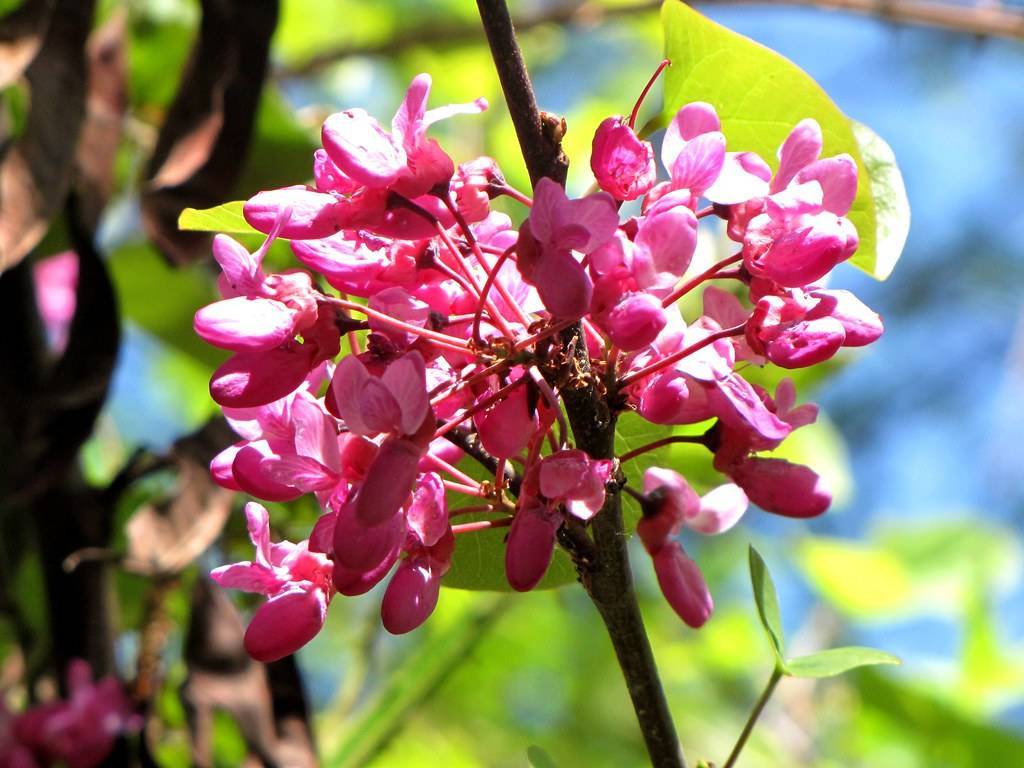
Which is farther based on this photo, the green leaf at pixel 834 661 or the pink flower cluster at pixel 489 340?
the green leaf at pixel 834 661

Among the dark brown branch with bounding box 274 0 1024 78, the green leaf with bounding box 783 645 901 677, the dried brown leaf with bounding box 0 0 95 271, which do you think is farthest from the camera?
the dark brown branch with bounding box 274 0 1024 78

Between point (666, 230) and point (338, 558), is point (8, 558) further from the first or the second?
point (666, 230)

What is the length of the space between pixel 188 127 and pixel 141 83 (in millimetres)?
688

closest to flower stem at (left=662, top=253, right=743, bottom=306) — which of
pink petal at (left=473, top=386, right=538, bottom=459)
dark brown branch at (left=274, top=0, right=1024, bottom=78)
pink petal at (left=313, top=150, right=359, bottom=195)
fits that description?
pink petal at (left=473, top=386, right=538, bottom=459)

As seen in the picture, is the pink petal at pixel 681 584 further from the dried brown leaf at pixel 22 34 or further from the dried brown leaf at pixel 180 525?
the dried brown leaf at pixel 22 34

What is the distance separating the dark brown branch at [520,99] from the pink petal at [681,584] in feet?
0.91

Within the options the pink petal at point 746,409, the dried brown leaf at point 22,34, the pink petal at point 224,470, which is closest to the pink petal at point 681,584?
the pink petal at point 746,409

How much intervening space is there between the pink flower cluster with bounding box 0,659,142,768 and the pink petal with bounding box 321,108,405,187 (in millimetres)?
944

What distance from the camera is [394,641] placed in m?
3.61

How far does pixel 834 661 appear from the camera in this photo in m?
0.92

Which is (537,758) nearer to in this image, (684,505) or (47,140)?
(684,505)

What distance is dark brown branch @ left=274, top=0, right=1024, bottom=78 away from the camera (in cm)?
184

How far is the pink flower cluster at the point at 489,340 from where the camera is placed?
2.37 ft

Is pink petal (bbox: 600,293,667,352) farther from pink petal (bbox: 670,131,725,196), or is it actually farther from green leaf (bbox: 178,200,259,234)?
green leaf (bbox: 178,200,259,234)
